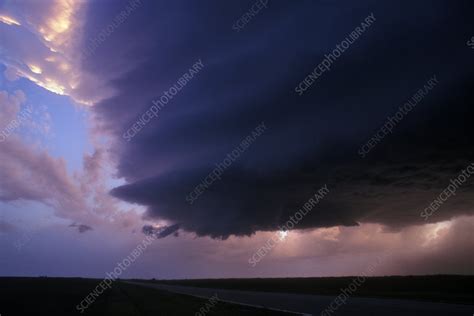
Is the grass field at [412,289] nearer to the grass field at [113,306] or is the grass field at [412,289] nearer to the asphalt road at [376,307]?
the asphalt road at [376,307]

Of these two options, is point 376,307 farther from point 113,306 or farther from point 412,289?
point 412,289

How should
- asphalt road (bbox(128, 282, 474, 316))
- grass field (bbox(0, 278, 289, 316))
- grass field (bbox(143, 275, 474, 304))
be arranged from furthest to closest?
grass field (bbox(143, 275, 474, 304)), grass field (bbox(0, 278, 289, 316)), asphalt road (bbox(128, 282, 474, 316))

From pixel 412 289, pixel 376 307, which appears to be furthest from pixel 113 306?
pixel 412 289

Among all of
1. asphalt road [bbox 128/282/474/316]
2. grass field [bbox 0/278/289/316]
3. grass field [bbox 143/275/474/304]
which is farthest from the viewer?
grass field [bbox 143/275/474/304]

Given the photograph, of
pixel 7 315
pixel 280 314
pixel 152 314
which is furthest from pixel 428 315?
pixel 7 315

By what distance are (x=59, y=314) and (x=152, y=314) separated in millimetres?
6991

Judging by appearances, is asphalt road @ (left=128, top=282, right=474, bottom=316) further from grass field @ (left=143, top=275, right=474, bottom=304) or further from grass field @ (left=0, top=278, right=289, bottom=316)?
grass field @ (left=143, top=275, right=474, bottom=304)

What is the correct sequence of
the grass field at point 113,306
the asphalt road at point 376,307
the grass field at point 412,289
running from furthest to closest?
the grass field at point 412,289
the grass field at point 113,306
the asphalt road at point 376,307

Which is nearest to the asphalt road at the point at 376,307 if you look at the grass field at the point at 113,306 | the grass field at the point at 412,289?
Answer: the grass field at the point at 113,306

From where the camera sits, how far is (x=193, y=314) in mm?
30891

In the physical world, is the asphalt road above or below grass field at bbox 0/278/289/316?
above

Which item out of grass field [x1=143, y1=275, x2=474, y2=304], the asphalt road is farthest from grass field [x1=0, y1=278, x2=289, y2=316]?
grass field [x1=143, y1=275, x2=474, y2=304]

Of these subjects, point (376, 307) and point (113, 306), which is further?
point (113, 306)

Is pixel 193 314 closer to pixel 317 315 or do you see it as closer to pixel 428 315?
pixel 317 315
